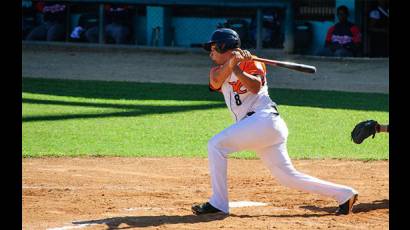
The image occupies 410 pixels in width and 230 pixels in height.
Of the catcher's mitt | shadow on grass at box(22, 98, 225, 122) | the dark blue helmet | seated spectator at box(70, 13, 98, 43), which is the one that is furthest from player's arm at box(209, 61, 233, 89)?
seated spectator at box(70, 13, 98, 43)

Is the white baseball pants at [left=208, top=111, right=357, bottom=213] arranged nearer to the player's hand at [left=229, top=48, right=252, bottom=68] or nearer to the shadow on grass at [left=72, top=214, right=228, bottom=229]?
the shadow on grass at [left=72, top=214, right=228, bottom=229]

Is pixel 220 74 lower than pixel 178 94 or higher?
higher

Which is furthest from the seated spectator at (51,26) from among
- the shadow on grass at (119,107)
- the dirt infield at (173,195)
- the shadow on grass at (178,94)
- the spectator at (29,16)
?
the dirt infield at (173,195)

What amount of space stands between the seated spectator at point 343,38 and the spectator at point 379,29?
427 millimetres

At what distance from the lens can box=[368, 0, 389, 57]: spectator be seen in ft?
65.6

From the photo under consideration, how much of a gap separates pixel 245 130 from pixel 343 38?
508 inches

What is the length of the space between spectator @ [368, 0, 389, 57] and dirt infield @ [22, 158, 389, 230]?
33.0ft

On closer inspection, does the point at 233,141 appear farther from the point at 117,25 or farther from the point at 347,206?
the point at 117,25

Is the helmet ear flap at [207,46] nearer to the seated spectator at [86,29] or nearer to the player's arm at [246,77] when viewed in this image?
the player's arm at [246,77]

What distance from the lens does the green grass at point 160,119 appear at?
11156 mm

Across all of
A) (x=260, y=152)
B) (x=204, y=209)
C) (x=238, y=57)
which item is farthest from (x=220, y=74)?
(x=204, y=209)

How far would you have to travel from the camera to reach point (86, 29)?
22.4 m

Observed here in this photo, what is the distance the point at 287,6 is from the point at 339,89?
4760 mm
